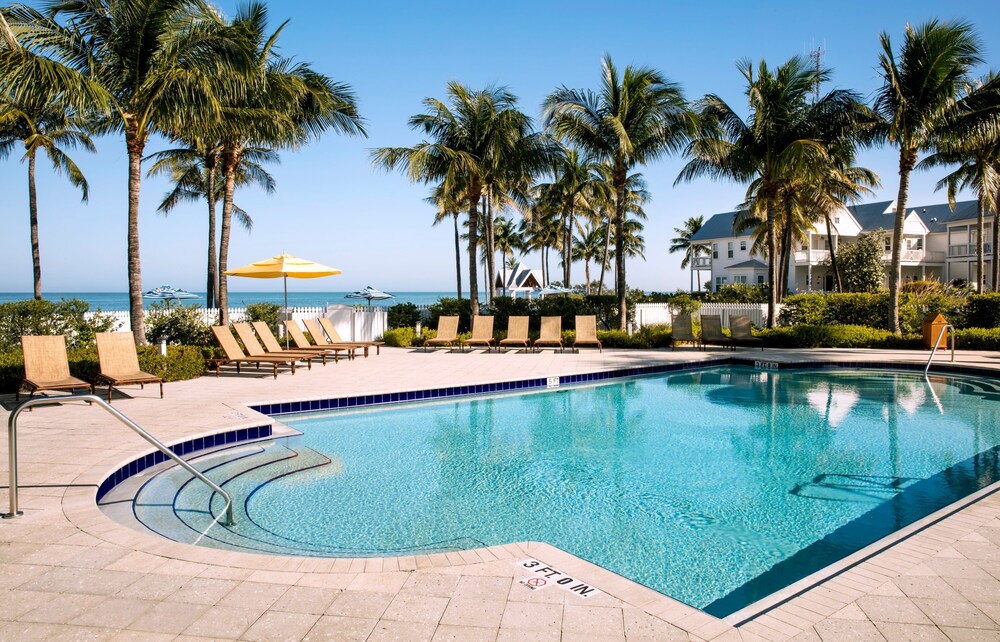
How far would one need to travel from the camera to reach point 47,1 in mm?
11344

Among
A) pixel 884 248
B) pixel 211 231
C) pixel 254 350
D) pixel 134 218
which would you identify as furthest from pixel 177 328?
pixel 884 248

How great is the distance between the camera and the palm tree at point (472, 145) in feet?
63.3

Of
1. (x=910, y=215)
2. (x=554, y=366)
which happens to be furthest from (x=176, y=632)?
(x=910, y=215)

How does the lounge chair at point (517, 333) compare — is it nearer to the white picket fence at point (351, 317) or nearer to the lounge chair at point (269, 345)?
the white picket fence at point (351, 317)

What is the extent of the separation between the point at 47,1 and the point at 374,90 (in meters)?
8.16

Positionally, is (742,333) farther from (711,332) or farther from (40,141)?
(40,141)

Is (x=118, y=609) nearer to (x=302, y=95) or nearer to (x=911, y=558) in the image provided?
(x=911, y=558)

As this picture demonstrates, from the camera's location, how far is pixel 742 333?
1784 centimetres

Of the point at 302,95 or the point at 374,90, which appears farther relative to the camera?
the point at 374,90

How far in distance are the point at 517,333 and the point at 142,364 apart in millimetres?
9756

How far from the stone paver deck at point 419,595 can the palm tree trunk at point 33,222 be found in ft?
66.0

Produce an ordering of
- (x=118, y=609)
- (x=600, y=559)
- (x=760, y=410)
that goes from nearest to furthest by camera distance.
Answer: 1. (x=118, y=609)
2. (x=600, y=559)
3. (x=760, y=410)

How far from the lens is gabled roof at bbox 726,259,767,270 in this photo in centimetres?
4172

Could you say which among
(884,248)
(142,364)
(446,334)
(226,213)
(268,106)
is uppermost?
(268,106)
